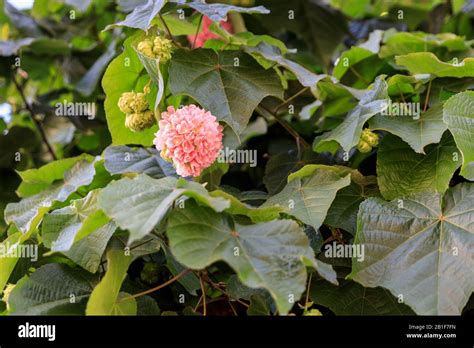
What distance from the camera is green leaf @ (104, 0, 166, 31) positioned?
88 cm

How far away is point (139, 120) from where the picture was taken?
92 cm

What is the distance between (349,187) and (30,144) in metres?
0.88

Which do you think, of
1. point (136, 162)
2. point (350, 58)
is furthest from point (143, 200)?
point (350, 58)

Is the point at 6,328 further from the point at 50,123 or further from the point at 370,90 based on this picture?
the point at 50,123

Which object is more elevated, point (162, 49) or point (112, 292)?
point (162, 49)

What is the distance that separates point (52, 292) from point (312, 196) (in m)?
0.37

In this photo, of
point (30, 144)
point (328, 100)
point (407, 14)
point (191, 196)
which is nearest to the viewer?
point (191, 196)

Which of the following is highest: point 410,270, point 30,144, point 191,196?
point 191,196

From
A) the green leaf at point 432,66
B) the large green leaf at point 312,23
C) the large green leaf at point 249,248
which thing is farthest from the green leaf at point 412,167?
the large green leaf at point 312,23

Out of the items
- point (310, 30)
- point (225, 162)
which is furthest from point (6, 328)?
point (310, 30)

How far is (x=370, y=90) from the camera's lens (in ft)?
3.17

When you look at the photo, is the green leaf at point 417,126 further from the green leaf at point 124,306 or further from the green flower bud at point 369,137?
the green leaf at point 124,306

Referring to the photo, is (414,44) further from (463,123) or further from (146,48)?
(146,48)

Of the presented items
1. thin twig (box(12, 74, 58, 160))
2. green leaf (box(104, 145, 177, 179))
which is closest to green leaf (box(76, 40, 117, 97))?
thin twig (box(12, 74, 58, 160))
